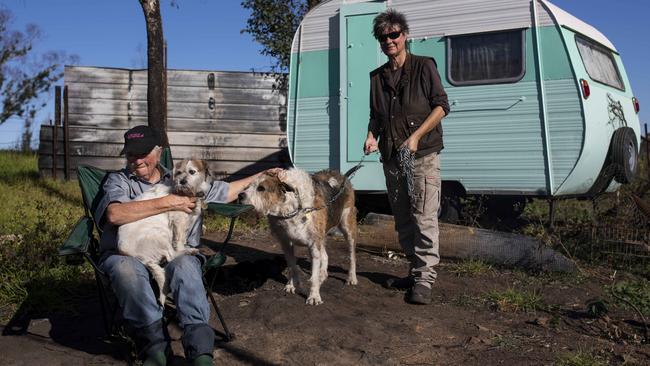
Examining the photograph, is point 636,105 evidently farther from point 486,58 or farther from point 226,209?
point 226,209

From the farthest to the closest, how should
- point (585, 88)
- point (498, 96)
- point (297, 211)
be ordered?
point (498, 96)
point (585, 88)
point (297, 211)

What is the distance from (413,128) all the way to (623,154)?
146 inches

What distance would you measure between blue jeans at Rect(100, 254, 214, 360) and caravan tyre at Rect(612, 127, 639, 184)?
5.40 metres

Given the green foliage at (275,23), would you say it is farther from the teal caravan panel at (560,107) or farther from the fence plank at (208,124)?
the teal caravan panel at (560,107)

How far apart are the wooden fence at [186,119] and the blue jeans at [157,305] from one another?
26.5ft

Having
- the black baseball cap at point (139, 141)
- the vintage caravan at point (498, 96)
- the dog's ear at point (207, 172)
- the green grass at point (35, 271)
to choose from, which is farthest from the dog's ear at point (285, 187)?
the vintage caravan at point (498, 96)

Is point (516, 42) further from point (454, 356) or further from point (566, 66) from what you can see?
point (454, 356)

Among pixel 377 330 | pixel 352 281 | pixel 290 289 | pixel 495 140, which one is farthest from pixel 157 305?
pixel 495 140

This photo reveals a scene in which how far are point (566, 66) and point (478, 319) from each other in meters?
3.50

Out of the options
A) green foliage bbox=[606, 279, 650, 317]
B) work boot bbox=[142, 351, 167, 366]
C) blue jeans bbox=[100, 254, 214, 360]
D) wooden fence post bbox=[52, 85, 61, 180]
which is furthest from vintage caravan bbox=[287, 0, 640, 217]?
wooden fence post bbox=[52, 85, 61, 180]

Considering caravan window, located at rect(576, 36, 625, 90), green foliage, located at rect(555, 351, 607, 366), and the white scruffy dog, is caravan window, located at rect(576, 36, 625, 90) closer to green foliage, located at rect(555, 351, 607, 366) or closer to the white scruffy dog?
green foliage, located at rect(555, 351, 607, 366)

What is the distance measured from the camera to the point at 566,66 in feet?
21.0

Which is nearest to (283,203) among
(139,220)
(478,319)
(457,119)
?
(139,220)

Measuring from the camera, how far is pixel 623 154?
22.4 feet
